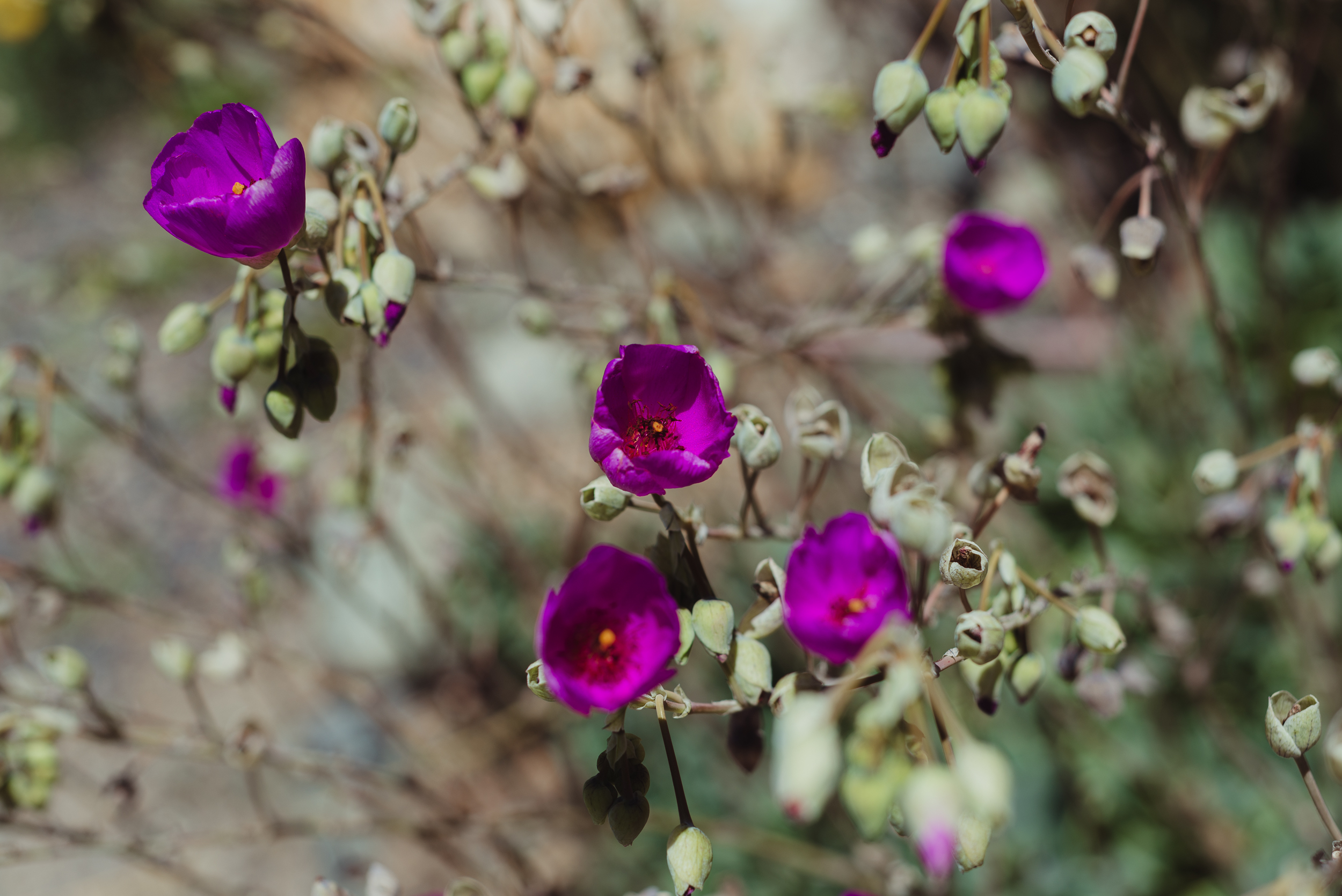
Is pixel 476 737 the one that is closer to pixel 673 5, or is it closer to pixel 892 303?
pixel 892 303

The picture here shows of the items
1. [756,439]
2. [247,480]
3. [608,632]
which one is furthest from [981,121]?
[247,480]

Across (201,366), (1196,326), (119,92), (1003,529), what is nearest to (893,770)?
(1003,529)

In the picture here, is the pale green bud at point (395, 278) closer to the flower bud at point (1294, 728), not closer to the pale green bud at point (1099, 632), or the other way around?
the pale green bud at point (1099, 632)

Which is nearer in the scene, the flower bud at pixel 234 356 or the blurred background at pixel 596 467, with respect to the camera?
the flower bud at pixel 234 356

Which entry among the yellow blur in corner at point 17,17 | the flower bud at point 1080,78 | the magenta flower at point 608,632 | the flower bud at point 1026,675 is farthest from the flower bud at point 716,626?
the yellow blur in corner at point 17,17

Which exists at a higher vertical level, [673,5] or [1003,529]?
[673,5]

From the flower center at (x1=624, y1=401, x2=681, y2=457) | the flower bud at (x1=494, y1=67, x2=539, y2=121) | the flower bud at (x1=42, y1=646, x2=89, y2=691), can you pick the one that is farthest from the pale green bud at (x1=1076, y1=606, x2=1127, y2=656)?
the flower bud at (x1=42, y1=646, x2=89, y2=691)

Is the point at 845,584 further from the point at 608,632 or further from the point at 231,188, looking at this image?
the point at 231,188
